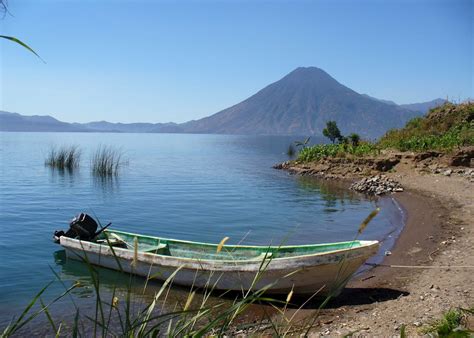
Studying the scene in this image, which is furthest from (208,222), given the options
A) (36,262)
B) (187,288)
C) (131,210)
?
(187,288)

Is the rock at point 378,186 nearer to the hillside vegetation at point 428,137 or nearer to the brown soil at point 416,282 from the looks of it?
the hillside vegetation at point 428,137

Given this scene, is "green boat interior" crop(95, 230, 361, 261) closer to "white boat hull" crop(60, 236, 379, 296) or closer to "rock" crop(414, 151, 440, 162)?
"white boat hull" crop(60, 236, 379, 296)

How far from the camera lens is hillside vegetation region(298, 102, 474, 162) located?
2491 centimetres

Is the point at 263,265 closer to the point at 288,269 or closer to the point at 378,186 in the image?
the point at 288,269

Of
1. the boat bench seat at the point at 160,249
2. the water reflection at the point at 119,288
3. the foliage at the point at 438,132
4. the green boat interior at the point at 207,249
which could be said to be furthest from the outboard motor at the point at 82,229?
the foliage at the point at 438,132

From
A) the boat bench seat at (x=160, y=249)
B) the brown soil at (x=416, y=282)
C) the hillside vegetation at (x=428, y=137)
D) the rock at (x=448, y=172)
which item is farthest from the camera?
the hillside vegetation at (x=428, y=137)

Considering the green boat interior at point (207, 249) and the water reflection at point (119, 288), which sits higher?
the green boat interior at point (207, 249)

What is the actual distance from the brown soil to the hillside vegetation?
29.9 ft

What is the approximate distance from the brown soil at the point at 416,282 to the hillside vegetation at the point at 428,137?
359 inches

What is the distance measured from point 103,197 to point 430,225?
579 inches

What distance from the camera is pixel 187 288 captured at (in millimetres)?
8469

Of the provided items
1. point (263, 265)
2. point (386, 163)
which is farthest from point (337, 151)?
point (263, 265)

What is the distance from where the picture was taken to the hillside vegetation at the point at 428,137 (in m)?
24.9

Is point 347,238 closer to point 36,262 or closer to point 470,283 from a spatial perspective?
point 470,283
